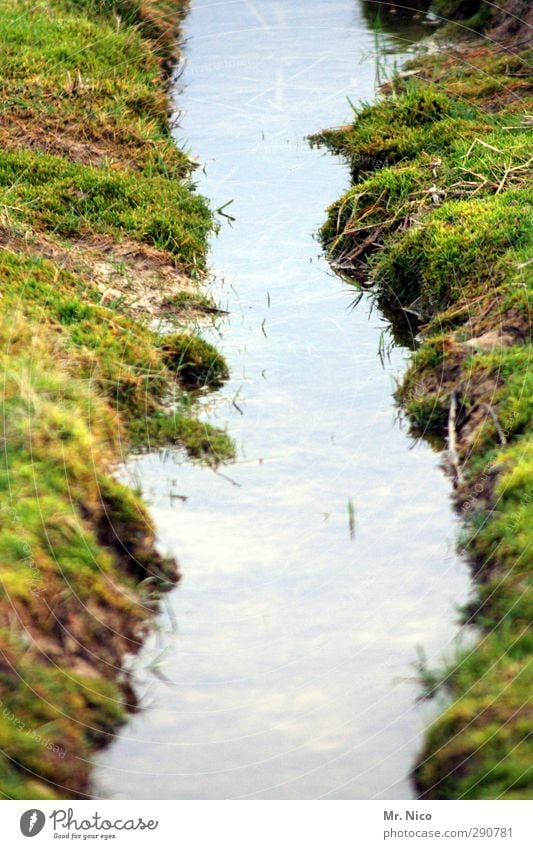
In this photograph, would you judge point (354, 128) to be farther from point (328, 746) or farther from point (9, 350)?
point (328, 746)

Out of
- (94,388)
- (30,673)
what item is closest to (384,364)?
(94,388)

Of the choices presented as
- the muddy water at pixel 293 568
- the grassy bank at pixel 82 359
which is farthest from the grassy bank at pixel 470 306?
the grassy bank at pixel 82 359

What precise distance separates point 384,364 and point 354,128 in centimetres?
400

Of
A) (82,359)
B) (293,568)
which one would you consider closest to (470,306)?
(82,359)

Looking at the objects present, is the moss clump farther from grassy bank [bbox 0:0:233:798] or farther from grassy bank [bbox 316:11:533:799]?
grassy bank [bbox 316:11:533:799]

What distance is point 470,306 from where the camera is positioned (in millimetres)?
7340

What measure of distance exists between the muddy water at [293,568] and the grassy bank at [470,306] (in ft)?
0.54

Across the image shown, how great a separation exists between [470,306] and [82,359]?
2.27 metres

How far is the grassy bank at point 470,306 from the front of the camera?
4.54 m

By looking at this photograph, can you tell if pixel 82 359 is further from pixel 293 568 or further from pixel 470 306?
pixel 470 306

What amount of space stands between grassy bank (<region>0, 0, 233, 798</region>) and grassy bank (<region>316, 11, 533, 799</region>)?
1.21 metres

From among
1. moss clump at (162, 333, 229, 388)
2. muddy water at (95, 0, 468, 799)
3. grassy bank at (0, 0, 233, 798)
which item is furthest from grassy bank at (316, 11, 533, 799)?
grassy bank at (0, 0, 233, 798)

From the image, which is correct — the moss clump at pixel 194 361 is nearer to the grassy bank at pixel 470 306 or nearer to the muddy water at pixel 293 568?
the muddy water at pixel 293 568

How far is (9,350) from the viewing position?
21.4 feet
